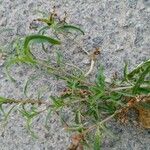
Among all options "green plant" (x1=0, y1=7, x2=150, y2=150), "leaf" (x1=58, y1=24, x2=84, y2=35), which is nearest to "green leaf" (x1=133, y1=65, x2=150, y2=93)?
"green plant" (x1=0, y1=7, x2=150, y2=150)

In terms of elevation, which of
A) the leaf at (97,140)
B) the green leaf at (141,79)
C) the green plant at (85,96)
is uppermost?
the green leaf at (141,79)

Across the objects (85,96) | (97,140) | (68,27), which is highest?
(68,27)

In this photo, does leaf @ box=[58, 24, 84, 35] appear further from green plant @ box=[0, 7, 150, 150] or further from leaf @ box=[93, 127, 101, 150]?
leaf @ box=[93, 127, 101, 150]

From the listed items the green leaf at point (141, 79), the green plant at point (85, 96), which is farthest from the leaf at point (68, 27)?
the green leaf at point (141, 79)

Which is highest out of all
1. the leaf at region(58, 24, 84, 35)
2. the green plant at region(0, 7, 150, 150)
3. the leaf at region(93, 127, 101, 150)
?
the leaf at region(58, 24, 84, 35)

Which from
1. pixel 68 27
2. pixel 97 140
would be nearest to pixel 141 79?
pixel 97 140

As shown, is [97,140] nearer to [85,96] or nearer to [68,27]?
[85,96]

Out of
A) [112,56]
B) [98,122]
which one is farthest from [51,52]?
[98,122]

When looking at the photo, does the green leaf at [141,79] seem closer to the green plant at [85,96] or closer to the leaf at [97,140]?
the green plant at [85,96]

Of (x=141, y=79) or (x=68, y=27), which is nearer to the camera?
(x=141, y=79)

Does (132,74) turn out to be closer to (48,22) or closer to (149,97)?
(149,97)
